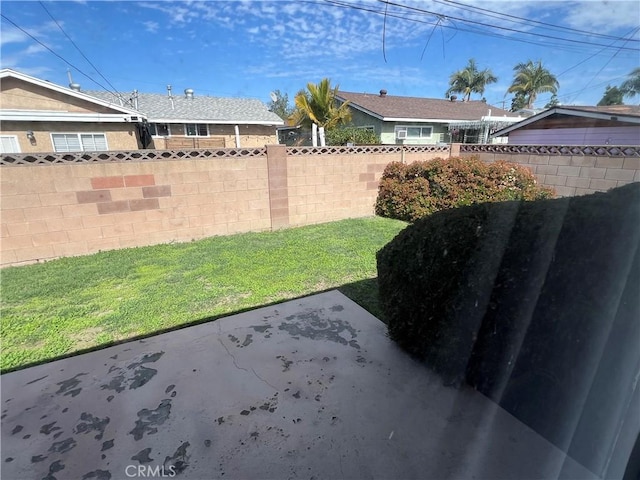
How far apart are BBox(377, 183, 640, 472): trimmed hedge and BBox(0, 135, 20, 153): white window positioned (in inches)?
521

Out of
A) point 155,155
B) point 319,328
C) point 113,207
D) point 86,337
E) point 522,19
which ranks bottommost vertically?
point 86,337

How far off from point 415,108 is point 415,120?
1.54 m

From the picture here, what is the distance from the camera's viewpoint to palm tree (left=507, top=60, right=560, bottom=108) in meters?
1.38

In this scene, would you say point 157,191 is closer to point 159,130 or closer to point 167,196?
point 167,196

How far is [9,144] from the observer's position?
32.7ft

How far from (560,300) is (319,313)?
2.03m

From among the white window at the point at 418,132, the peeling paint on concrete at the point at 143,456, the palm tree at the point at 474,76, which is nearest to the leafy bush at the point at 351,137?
the white window at the point at 418,132

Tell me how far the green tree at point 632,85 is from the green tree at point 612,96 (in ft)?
0.06

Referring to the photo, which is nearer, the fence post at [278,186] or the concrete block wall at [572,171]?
the concrete block wall at [572,171]

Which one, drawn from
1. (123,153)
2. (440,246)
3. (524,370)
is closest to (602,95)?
(440,246)

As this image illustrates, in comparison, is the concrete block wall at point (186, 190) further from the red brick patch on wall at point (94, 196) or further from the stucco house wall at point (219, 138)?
the stucco house wall at point (219, 138)

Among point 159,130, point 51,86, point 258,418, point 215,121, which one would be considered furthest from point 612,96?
point 159,130

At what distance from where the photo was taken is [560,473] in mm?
1468

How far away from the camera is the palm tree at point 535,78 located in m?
1.38
